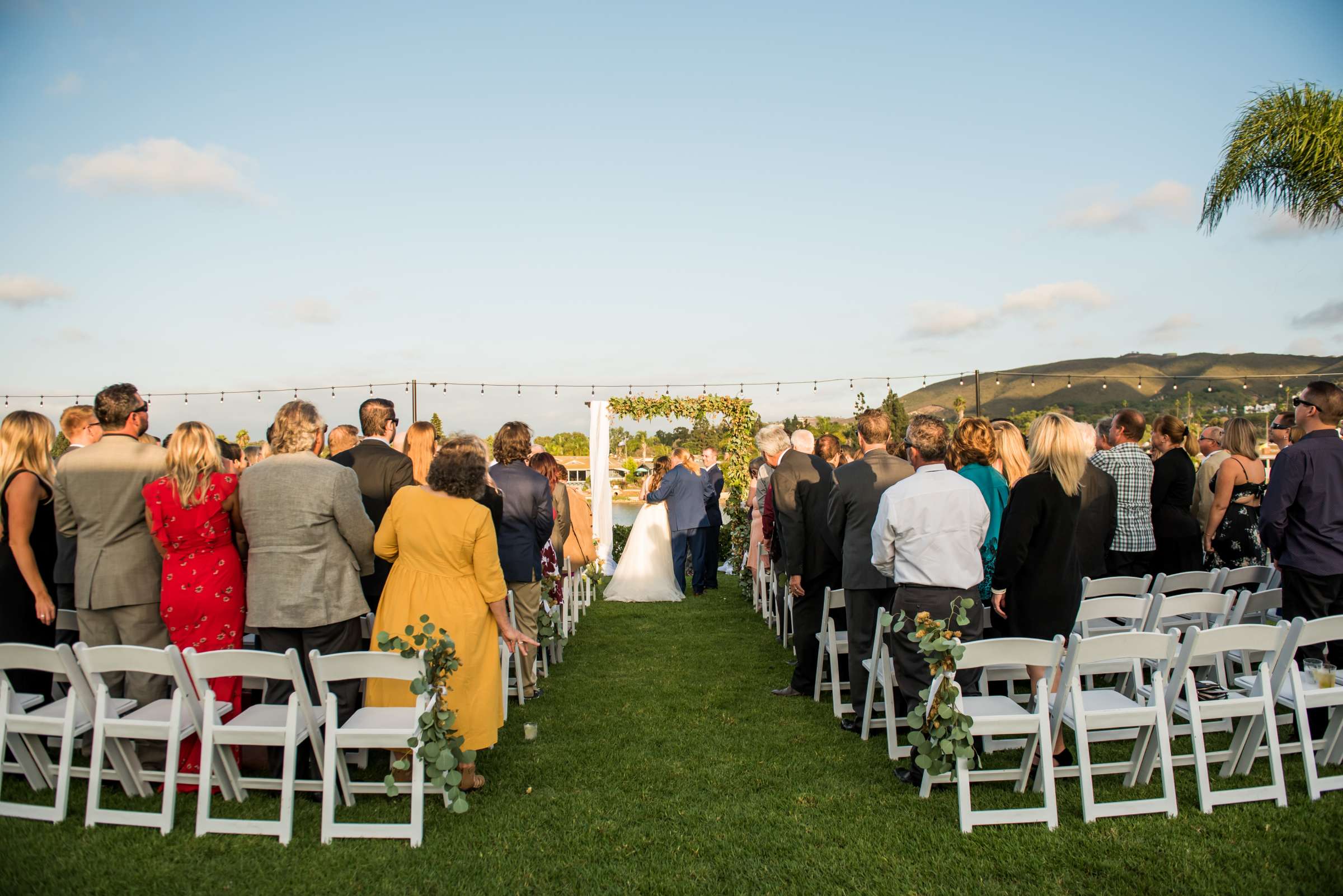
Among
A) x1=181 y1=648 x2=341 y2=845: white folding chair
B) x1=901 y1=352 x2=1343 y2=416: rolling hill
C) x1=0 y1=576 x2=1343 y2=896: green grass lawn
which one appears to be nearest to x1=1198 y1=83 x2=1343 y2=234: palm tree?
x1=0 y1=576 x2=1343 y2=896: green grass lawn

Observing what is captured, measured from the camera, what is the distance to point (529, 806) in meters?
4.04

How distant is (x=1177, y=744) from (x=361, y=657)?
4.35 meters

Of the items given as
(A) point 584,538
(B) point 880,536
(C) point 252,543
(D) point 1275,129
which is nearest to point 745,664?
(A) point 584,538

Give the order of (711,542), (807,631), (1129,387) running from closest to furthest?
1. (807,631)
2. (711,542)
3. (1129,387)

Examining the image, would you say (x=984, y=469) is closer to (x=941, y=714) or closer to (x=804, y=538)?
(x=804, y=538)

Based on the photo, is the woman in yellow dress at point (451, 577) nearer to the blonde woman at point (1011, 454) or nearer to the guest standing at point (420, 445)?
the guest standing at point (420, 445)

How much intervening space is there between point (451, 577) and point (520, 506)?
180 cm

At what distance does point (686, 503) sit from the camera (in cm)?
1142

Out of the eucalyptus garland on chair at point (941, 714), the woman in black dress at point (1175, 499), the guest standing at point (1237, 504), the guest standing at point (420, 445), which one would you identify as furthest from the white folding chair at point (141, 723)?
the guest standing at point (1237, 504)

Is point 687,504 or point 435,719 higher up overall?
point 687,504

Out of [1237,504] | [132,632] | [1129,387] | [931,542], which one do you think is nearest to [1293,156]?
[1237,504]

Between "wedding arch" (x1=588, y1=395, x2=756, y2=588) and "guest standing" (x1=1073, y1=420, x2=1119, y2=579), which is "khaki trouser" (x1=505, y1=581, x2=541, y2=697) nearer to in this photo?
"guest standing" (x1=1073, y1=420, x2=1119, y2=579)

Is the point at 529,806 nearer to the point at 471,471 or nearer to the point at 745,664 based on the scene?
the point at 471,471

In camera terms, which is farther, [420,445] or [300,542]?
[420,445]
